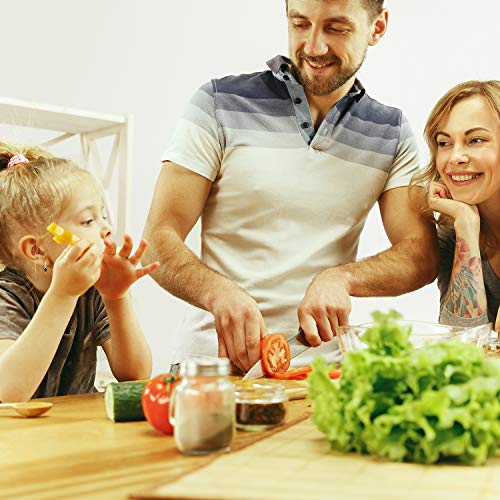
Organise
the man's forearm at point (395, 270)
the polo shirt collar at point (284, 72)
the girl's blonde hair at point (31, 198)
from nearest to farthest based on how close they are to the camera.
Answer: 1. the girl's blonde hair at point (31, 198)
2. the man's forearm at point (395, 270)
3. the polo shirt collar at point (284, 72)

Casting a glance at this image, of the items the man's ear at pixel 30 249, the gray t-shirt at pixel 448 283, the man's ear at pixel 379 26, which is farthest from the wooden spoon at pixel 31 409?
the man's ear at pixel 379 26

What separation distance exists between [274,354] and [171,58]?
3.32m

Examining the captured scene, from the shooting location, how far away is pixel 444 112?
2.62m

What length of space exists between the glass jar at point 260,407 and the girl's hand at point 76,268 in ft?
1.59

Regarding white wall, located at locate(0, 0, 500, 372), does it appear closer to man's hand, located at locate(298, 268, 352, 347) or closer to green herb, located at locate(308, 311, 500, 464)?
man's hand, located at locate(298, 268, 352, 347)

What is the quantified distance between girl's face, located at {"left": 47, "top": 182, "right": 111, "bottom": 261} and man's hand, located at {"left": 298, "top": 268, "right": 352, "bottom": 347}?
1.62ft

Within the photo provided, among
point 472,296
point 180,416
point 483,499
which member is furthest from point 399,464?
point 472,296

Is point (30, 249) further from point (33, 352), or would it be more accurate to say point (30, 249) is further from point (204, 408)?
point (204, 408)

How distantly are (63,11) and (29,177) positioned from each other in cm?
299

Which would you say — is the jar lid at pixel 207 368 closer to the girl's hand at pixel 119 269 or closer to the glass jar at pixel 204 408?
the glass jar at pixel 204 408

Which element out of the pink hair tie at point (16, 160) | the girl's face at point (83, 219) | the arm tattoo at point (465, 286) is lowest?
the arm tattoo at point (465, 286)

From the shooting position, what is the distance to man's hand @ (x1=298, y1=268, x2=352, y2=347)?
6.01 ft

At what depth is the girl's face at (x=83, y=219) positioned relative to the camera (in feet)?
6.08

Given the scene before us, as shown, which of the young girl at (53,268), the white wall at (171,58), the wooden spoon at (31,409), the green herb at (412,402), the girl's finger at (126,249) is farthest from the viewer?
the white wall at (171,58)
